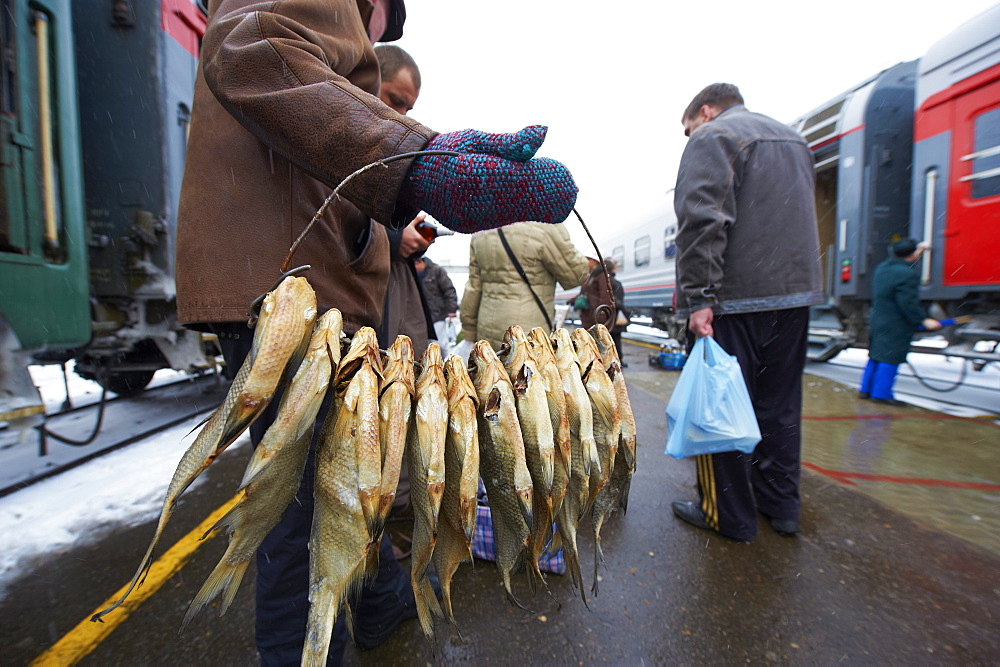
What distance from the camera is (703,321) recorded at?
234 cm

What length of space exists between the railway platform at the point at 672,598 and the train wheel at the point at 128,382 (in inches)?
135

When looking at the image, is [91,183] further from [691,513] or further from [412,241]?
[691,513]

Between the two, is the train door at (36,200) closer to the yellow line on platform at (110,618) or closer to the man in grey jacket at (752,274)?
the yellow line on platform at (110,618)

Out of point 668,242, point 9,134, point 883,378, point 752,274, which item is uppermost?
point 668,242

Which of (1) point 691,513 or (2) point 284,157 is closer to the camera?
(2) point 284,157

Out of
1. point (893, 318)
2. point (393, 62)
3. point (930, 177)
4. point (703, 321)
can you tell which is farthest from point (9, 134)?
point (930, 177)

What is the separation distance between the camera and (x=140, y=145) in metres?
3.71

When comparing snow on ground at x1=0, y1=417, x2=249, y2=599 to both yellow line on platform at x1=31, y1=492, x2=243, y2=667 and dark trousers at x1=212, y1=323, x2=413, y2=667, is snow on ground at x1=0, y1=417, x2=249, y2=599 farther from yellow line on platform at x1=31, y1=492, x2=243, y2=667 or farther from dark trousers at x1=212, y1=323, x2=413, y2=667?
dark trousers at x1=212, y1=323, x2=413, y2=667

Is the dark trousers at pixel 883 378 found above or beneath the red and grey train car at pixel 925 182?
beneath

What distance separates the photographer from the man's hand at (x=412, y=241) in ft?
6.24

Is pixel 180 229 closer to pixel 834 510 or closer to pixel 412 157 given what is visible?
pixel 412 157

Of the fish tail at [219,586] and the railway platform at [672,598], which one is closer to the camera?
the fish tail at [219,586]

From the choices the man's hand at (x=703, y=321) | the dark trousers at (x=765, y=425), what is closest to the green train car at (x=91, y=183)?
the man's hand at (x=703, y=321)

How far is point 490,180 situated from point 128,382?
6484 mm
